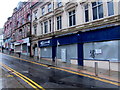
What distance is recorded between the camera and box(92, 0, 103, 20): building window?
11.8 m

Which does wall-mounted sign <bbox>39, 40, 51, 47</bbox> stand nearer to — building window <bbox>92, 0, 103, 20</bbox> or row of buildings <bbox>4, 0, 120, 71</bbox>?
row of buildings <bbox>4, 0, 120, 71</bbox>

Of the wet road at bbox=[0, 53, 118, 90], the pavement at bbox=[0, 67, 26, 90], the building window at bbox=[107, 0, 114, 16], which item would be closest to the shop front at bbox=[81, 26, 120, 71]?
the building window at bbox=[107, 0, 114, 16]

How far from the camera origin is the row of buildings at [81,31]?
10.3 meters

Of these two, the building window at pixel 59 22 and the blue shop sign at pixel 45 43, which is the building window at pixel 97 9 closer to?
the building window at pixel 59 22

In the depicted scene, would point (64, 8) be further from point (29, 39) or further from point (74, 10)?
point (29, 39)

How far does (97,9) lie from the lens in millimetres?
12164

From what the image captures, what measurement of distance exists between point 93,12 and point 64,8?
207 inches

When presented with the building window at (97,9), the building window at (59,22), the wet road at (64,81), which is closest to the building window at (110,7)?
the building window at (97,9)

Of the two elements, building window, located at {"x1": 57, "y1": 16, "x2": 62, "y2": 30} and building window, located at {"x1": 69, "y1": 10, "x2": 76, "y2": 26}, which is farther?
building window, located at {"x1": 57, "y1": 16, "x2": 62, "y2": 30}

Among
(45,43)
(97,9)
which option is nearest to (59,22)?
(45,43)

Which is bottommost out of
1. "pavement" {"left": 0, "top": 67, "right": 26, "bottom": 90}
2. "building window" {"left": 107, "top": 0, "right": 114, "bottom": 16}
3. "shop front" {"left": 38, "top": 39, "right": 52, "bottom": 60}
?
"pavement" {"left": 0, "top": 67, "right": 26, "bottom": 90}

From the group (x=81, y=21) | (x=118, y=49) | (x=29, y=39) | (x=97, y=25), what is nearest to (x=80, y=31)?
(x=81, y=21)

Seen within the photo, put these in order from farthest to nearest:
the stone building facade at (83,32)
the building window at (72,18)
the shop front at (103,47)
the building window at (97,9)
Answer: the building window at (72,18), the building window at (97,9), the stone building facade at (83,32), the shop front at (103,47)

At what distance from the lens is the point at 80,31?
13.1 meters
